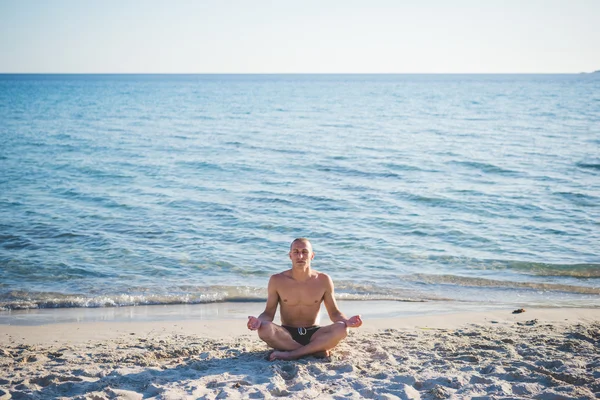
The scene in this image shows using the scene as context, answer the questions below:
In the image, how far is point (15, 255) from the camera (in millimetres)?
9883

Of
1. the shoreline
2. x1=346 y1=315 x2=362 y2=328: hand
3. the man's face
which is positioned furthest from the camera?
the shoreline

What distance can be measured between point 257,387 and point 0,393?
2.10 m

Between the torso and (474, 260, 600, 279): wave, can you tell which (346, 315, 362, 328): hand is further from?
(474, 260, 600, 279): wave

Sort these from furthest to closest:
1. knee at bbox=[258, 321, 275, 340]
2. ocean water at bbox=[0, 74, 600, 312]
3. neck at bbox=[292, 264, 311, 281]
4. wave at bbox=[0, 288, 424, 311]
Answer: ocean water at bbox=[0, 74, 600, 312]
wave at bbox=[0, 288, 424, 311]
neck at bbox=[292, 264, 311, 281]
knee at bbox=[258, 321, 275, 340]

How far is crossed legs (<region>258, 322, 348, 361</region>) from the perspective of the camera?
5488 millimetres

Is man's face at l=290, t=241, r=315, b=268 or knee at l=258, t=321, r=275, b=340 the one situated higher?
man's face at l=290, t=241, r=315, b=268

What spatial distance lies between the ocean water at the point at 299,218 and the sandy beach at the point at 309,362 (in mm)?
1552

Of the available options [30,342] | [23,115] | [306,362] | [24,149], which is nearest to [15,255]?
Result: [30,342]

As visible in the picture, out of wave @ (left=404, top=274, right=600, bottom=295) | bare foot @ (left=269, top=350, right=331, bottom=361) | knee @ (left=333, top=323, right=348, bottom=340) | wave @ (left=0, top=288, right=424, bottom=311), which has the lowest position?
wave @ (left=404, top=274, right=600, bottom=295)

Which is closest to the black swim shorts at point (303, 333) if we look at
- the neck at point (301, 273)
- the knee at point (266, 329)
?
the knee at point (266, 329)

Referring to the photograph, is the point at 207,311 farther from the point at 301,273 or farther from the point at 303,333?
the point at 301,273

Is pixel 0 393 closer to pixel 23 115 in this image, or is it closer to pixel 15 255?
pixel 15 255

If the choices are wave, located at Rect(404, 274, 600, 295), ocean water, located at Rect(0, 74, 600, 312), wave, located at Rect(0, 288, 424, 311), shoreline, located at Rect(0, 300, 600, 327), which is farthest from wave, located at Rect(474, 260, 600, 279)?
wave, located at Rect(0, 288, 424, 311)

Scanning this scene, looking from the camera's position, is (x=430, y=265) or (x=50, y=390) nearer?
(x=50, y=390)
